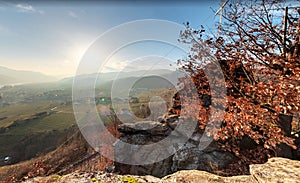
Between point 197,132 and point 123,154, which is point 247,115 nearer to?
point 197,132

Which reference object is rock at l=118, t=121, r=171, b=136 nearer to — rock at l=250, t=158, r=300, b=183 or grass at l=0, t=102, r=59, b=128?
rock at l=250, t=158, r=300, b=183

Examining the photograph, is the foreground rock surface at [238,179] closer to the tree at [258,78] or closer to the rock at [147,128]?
the tree at [258,78]

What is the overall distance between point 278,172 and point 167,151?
17.1ft

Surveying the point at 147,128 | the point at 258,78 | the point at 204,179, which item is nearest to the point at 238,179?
the point at 204,179

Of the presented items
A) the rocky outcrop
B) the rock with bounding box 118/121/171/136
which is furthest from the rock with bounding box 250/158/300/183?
the rock with bounding box 118/121/171/136

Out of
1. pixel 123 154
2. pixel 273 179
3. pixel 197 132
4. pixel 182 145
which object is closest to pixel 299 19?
pixel 273 179

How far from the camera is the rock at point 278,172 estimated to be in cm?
259

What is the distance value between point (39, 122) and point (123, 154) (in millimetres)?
83975

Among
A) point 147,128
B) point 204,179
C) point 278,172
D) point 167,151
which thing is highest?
point 278,172

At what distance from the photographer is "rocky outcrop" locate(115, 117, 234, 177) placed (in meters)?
6.57

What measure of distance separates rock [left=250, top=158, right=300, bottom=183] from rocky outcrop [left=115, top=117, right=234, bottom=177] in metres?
3.23

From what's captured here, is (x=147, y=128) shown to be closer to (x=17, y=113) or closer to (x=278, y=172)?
(x=278, y=172)

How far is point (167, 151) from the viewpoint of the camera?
760 centimetres

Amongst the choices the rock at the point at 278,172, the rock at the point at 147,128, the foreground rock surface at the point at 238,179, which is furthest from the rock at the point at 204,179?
the rock at the point at 147,128
